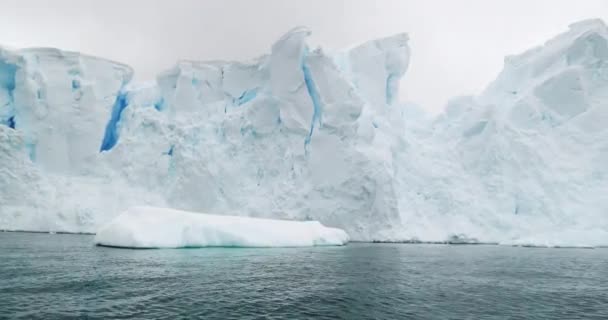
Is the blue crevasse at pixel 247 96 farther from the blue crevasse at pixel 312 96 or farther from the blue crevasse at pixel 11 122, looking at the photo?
the blue crevasse at pixel 11 122

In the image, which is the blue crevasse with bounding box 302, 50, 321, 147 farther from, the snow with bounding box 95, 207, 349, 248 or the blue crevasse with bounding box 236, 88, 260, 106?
the snow with bounding box 95, 207, 349, 248

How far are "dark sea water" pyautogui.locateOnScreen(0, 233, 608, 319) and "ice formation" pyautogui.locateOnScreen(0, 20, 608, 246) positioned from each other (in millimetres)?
14483

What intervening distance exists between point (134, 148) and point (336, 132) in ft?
48.9

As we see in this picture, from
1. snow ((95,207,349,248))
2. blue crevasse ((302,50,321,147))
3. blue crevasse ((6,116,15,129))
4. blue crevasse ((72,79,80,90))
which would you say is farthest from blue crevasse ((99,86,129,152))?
snow ((95,207,349,248))

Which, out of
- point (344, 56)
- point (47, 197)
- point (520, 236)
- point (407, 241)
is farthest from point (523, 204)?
point (47, 197)

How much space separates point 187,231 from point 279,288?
34.3 feet

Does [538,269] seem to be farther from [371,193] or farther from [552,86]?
[552,86]

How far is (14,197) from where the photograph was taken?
29656 mm

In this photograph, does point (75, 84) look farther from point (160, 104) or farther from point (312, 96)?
point (312, 96)

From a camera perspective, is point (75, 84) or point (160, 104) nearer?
point (75, 84)

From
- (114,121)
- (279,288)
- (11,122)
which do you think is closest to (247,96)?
(114,121)

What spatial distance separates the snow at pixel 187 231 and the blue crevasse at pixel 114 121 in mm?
17411

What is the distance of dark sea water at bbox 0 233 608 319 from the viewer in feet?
27.1

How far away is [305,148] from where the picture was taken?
107ft
